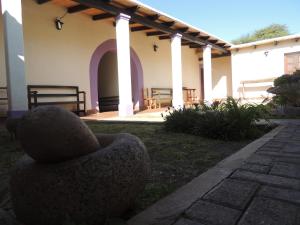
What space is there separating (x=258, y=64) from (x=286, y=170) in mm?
13561

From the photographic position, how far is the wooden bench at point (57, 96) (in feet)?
25.2

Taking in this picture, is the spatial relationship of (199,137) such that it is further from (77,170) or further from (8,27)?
(8,27)

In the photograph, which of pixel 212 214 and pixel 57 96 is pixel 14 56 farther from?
pixel 212 214

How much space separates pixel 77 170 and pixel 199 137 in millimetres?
3007

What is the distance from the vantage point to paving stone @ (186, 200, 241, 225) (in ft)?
4.53

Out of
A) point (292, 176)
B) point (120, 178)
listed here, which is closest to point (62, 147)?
point (120, 178)

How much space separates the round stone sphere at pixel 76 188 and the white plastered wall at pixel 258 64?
13322 millimetres

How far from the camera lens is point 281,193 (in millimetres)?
1687

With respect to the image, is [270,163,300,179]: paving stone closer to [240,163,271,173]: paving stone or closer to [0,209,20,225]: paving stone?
[240,163,271,173]: paving stone

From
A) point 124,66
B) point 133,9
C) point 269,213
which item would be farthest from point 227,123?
point 133,9

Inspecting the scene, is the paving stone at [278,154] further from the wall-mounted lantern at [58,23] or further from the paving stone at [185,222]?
the wall-mounted lantern at [58,23]

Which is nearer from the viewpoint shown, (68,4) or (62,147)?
(62,147)

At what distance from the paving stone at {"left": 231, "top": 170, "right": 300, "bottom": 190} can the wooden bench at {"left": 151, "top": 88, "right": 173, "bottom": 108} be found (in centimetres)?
984

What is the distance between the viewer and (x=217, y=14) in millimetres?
32031
